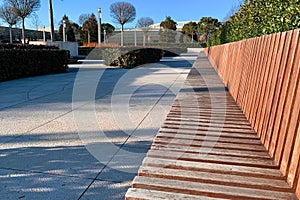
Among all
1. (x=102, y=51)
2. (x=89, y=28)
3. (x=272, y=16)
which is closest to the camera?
(x=272, y=16)

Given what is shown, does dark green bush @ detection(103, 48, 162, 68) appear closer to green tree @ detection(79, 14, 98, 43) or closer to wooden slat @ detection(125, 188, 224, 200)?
wooden slat @ detection(125, 188, 224, 200)

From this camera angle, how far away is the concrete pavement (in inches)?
95.3

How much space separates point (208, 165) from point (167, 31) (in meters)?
42.0

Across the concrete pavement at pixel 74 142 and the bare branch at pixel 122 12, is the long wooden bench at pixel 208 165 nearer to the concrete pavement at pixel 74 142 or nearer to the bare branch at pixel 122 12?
the concrete pavement at pixel 74 142

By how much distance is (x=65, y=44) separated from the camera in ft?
66.7

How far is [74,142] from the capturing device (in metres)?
3.49

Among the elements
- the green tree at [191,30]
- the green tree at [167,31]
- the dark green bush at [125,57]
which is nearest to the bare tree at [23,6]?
the dark green bush at [125,57]

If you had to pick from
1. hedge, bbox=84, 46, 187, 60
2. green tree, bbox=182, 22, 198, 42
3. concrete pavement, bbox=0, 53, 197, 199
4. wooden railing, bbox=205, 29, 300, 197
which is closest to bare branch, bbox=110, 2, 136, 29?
hedge, bbox=84, 46, 187, 60

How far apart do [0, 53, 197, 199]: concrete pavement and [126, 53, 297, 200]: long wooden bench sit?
0.74 m

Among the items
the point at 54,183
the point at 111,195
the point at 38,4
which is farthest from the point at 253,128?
the point at 38,4

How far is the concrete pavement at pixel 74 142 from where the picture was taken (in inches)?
95.3

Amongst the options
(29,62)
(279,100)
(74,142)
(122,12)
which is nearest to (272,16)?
(279,100)

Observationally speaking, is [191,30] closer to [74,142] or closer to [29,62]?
[29,62]

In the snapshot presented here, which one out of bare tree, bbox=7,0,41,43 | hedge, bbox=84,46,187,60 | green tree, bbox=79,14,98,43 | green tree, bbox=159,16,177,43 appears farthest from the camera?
green tree, bbox=159,16,177,43
